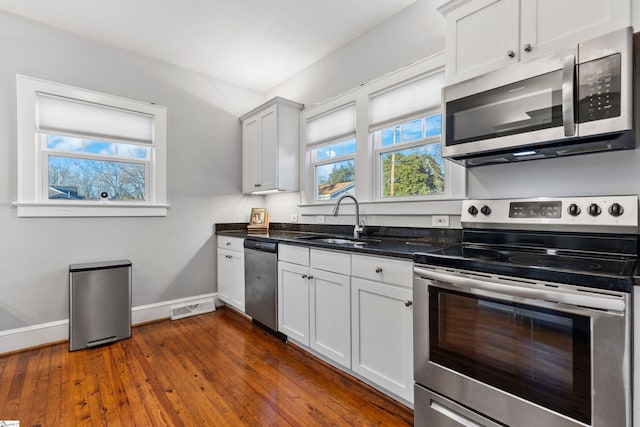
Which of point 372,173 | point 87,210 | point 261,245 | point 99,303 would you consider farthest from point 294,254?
point 87,210

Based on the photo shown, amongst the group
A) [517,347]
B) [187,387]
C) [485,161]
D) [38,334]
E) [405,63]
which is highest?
[405,63]

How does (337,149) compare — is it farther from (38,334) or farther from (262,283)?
(38,334)

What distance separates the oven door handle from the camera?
1027 mm

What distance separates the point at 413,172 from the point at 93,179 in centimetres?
308

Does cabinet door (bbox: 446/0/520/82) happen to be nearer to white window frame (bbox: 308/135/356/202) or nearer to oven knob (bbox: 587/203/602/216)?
oven knob (bbox: 587/203/602/216)

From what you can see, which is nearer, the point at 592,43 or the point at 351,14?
the point at 592,43

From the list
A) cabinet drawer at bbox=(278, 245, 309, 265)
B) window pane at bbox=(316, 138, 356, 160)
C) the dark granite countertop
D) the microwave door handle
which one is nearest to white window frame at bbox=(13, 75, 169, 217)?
the dark granite countertop

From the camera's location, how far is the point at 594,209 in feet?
4.89

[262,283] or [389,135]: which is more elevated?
[389,135]

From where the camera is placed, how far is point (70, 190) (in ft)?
9.53

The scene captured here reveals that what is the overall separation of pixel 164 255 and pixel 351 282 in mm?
2399

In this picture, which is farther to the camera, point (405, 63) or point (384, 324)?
point (405, 63)

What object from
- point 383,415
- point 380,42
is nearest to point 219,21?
point 380,42

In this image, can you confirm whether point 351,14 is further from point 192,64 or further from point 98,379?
point 98,379
